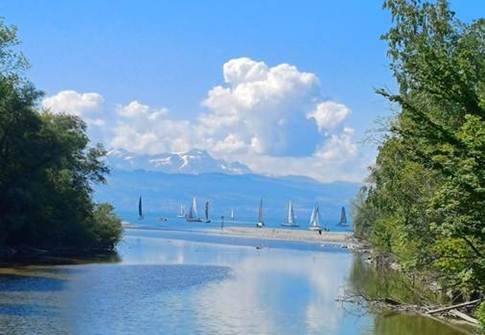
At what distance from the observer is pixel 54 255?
80375 mm

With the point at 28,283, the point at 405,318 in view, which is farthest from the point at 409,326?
the point at 28,283

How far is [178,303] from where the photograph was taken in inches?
1816

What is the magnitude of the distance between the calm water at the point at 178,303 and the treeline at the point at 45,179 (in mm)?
10046

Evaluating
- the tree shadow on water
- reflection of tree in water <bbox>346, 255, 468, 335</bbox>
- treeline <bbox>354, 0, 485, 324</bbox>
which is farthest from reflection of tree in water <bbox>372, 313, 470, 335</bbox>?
the tree shadow on water

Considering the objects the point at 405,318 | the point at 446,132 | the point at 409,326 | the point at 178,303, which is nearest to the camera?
the point at 446,132

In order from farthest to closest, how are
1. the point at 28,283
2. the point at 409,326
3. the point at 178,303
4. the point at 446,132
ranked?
the point at 28,283 < the point at 178,303 < the point at 409,326 < the point at 446,132

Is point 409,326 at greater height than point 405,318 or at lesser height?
lesser

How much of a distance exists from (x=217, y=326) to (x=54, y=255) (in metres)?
46.5

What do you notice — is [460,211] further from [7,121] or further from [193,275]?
[7,121]

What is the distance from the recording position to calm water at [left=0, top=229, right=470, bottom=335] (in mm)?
37219

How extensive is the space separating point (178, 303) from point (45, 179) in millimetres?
38477

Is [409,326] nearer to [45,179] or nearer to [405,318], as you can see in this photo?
[405,318]

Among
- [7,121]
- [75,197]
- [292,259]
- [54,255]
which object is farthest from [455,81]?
[292,259]

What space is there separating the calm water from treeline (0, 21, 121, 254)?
33.0ft
